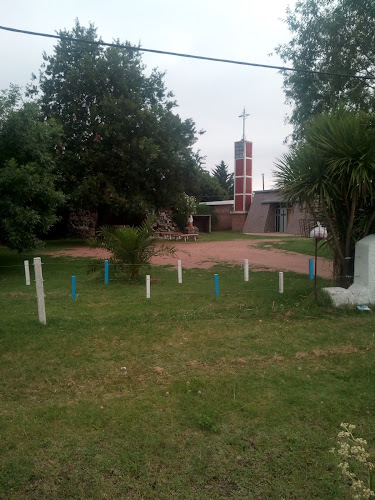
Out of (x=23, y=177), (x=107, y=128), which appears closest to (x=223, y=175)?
(x=107, y=128)

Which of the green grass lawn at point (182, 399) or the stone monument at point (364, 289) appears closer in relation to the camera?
the green grass lawn at point (182, 399)

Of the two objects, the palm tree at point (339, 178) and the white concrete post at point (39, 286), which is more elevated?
Result: the palm tree at point (339, 178)

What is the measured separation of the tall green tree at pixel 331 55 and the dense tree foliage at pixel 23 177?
8342mm

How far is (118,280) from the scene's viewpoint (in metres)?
11.0

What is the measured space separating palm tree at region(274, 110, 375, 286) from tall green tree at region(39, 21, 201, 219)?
601 inches

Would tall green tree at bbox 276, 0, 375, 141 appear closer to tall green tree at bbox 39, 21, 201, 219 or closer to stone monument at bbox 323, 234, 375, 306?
stone monument at bbox 323, 234, 375, 306

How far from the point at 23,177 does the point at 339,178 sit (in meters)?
8.68

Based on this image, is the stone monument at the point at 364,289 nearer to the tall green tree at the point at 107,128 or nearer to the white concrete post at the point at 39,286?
the white concrete post at the point at 39,286

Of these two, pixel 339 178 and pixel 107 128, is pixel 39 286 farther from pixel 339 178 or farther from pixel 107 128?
pixel 107 128

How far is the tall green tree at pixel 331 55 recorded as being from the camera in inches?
483

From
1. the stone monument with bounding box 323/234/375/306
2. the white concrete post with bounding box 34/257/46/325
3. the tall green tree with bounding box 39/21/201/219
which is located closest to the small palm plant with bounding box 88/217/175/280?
the white concrete post with bounding box 34/257/46/325

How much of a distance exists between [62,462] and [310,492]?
65.6 inches

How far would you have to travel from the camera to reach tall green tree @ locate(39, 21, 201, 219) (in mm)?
22438

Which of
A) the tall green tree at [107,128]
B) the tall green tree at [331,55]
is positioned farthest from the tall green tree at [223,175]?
the tall green tree at [331,55]
